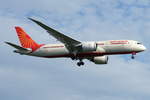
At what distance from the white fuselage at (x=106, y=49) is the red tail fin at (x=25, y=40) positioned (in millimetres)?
3862

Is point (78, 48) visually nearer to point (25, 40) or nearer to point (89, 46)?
point (89, 46)

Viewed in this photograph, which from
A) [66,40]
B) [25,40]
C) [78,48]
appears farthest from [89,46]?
[25,40]

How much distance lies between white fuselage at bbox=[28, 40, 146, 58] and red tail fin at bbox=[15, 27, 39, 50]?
12.7 ft

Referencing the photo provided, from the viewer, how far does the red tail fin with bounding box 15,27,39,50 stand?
79.5m

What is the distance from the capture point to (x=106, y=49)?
72375 mm

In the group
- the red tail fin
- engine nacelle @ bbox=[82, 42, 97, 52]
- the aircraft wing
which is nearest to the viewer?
the aircraft wing

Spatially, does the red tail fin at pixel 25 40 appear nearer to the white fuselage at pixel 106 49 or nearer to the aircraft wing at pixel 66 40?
the white fuselage at pixel 106 49

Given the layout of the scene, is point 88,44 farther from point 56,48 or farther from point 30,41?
point 30,41

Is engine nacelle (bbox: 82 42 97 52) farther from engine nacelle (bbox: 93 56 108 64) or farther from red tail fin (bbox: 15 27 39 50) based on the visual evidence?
red tail fin (bbox: 15 27 39 50)

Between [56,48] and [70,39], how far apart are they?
3725 mm

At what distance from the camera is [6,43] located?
69.8 m

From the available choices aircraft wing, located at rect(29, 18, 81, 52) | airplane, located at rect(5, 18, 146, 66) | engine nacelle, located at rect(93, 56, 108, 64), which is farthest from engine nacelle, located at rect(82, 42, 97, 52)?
engine nacelle, located at rect(93, 56, 108, 64)

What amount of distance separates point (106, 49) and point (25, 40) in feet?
57.2

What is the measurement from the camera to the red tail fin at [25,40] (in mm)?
79463
